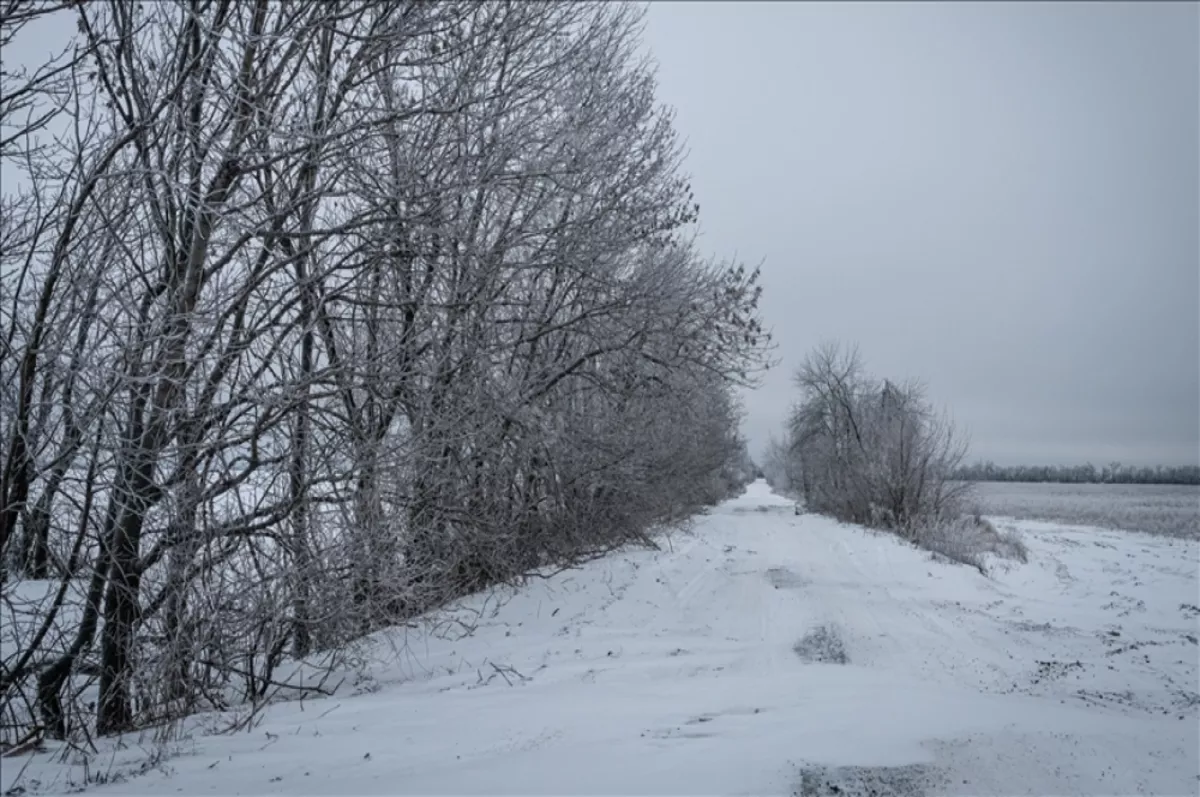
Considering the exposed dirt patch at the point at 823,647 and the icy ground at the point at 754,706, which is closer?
the icy ground at the point at 754,706

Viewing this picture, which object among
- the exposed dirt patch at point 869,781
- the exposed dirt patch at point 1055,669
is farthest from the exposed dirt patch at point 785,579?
the exposed dirt patch at point 869,781

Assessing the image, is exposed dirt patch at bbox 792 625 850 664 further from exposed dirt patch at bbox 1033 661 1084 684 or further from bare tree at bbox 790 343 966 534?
bare tree at bbox 790 343 966 534

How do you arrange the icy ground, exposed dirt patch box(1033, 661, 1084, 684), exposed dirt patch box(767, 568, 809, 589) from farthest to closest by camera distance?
exposed dirt patch box(767, 568, 809, 589) → exposed dirt patch box(1033, 661, 1084, 684) → the icy ground

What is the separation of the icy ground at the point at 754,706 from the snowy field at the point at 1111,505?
1837mm

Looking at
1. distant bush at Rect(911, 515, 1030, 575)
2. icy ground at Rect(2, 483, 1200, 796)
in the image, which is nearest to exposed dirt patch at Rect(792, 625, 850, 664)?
icy ground at Rect(2, 483, 1200, 796)

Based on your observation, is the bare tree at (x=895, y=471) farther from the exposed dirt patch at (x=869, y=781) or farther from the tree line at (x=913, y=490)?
the exposed dirt patch at (x=869, y=781)

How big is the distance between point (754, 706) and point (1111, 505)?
13.7m

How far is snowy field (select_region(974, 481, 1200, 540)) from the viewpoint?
36.7 feet

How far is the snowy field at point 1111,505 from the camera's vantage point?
11.2 meters

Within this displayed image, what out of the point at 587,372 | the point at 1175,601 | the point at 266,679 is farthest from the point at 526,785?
the point at 1175,601

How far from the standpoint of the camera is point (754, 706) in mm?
4840

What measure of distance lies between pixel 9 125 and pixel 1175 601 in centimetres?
1244

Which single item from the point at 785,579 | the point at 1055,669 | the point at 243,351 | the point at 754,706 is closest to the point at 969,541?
the point at 785,579

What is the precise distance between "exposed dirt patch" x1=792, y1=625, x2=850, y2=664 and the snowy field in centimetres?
693
